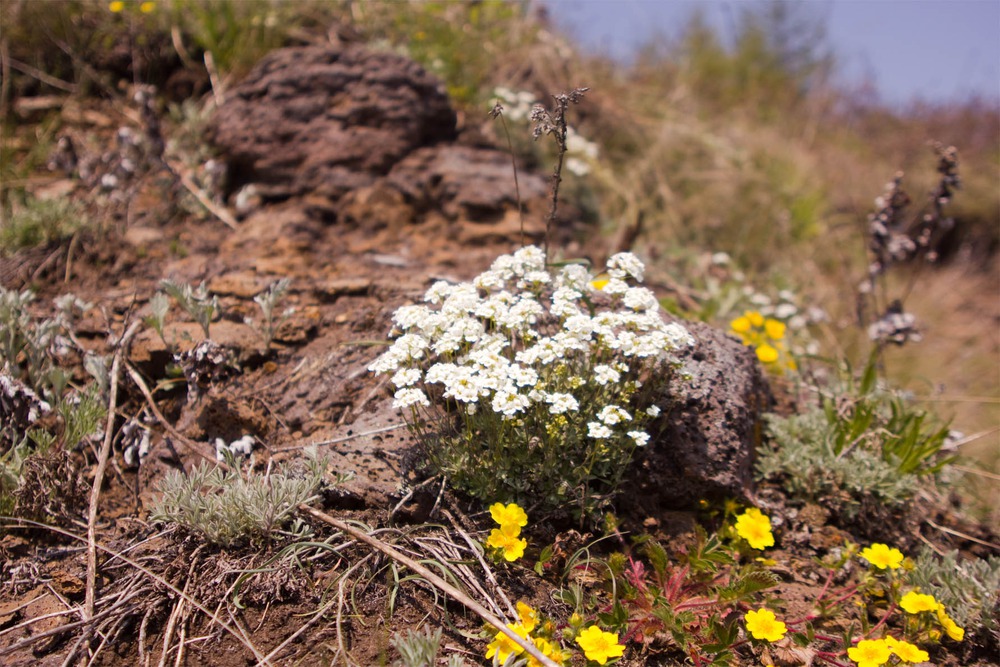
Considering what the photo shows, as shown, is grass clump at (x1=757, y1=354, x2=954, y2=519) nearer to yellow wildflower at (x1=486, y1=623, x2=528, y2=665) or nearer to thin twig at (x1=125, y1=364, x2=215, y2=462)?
yellow wildflower at (x1=486, y1=623, x2=528, y2=665)

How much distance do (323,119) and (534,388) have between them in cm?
270

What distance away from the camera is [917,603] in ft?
6.84

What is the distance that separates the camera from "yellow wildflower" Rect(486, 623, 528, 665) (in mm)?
1769

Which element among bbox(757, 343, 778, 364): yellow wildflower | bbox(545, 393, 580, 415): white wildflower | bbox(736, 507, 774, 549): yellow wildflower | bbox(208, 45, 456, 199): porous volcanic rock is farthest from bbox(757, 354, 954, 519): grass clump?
bbox(208, 45, 456, 199): porous volcanic rock

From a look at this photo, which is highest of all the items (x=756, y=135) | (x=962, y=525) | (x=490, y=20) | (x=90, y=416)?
(x=490, y=20)

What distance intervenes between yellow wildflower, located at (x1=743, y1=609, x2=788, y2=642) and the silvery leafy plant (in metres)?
0.53

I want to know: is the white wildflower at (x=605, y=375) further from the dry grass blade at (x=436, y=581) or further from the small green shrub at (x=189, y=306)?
the small green shrub at (x=189, y=306)

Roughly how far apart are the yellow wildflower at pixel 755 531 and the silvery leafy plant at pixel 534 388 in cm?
42

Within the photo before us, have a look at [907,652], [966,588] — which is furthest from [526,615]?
[966,588]

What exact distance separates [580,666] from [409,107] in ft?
10.8

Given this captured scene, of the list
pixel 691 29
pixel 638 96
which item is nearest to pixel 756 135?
pixel 638 96

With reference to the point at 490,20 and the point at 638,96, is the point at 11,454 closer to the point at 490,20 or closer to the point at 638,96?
the point at 490,20

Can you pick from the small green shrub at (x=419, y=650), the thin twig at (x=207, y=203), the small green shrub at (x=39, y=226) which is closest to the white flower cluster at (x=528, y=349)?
the small green shrub at (x=419, y=650)

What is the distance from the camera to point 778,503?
262 cm
